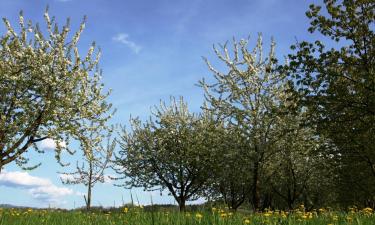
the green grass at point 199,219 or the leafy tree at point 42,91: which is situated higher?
the leafy tree at point 42,91

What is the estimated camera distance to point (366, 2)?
60.8ft

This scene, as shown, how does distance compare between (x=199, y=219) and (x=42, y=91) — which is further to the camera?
(x=42, y=91)

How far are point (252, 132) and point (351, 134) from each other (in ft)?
24.7

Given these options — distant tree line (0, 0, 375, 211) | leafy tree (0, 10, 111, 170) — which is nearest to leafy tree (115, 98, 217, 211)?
distant tree line (0, 0, 375, 211)

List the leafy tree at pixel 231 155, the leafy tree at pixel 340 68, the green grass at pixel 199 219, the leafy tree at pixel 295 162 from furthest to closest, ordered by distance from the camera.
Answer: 1. the leafy tree at pixel 231 155
2. the leafy tree at pixel 295 162
3. the leafy tree at pixel 340 68
4. the green grass at pixel 199 219

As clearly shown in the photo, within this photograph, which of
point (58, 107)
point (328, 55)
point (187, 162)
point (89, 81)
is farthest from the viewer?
point (187, 162)

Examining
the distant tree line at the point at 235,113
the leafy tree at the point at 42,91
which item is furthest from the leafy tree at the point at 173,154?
the leafy tree at the point at 42,91

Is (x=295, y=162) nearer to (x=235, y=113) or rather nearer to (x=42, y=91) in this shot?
(x=235, y=113)

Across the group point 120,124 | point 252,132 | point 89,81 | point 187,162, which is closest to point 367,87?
point 252,132

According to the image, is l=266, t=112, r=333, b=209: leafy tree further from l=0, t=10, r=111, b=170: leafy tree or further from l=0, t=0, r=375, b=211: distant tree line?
l=0, t=10, r=111, b=170: leafy tree

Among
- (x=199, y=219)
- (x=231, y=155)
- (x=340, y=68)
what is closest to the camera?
(x=199, y=219)

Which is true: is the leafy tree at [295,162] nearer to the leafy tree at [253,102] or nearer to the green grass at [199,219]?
the leafy tree at [253,102]

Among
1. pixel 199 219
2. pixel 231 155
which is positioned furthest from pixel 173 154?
pixel 199 219

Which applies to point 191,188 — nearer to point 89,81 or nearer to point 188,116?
point 188,116
